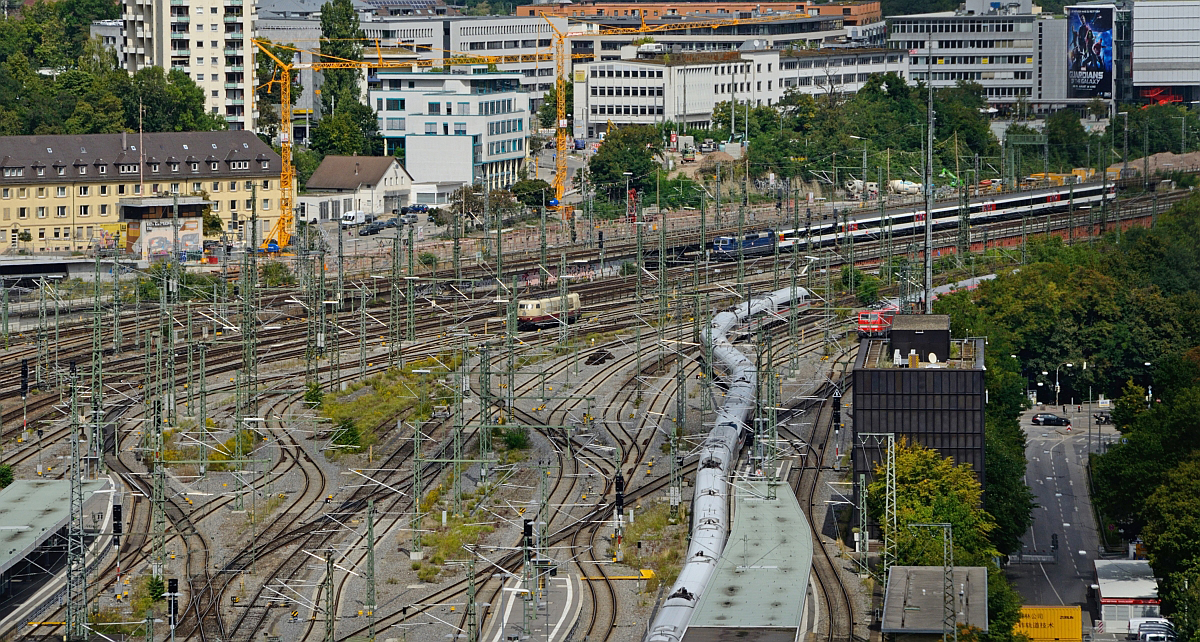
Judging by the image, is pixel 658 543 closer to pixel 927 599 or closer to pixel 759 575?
pixel 759 575

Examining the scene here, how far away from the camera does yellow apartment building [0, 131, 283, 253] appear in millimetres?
81375

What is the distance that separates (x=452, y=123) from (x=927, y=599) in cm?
6349

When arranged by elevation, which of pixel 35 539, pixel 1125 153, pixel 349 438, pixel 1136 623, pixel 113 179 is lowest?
pixel 1136 623

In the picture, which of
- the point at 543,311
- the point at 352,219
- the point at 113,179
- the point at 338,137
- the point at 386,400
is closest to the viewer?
the point at 386,400

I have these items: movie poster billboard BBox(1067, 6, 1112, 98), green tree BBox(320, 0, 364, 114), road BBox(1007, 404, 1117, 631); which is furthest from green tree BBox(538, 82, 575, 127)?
road BBox(1007, 404, 1117, 631)

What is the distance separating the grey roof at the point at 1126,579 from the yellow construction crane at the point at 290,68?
4475 cm

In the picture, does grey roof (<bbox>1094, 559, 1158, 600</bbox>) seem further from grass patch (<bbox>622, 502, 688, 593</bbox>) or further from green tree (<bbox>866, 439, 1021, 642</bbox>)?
grass patch (<bbox>622, 502, 688, 593</bbox>)

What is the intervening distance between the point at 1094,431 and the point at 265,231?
38.2 m

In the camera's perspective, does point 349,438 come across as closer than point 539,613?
No

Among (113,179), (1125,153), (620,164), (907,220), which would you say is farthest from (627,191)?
(1125,153)

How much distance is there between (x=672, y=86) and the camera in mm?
115000

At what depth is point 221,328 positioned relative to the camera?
67875mm

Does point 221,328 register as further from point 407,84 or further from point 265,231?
point 407,84

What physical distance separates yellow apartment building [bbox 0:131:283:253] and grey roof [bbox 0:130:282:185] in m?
0.04
